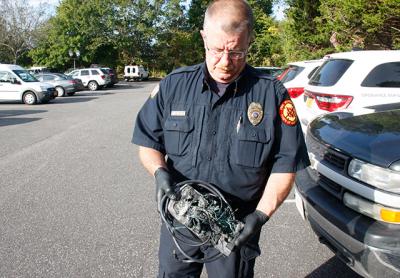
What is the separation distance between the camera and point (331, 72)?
19.9 ft

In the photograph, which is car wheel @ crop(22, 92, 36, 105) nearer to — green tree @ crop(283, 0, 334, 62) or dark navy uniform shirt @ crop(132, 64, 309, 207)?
green tree @ crop(283, 0, 334, 62)

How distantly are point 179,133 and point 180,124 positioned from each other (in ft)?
0.15

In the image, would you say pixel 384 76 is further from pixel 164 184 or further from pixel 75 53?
pixel 75 53

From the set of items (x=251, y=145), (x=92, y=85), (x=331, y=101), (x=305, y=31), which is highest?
(x=305, y=31)

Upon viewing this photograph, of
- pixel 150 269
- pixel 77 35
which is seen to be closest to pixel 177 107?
pixel 150 269

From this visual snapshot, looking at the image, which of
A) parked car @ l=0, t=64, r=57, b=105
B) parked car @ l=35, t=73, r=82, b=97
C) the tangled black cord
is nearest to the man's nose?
the tangled black cord

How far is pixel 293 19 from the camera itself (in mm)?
22938

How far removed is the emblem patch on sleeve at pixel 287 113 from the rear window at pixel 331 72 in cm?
421

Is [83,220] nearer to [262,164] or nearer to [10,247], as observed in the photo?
[10,247]

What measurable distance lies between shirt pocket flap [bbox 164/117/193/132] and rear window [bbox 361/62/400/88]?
4.33 meters

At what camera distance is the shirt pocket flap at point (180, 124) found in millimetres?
2005

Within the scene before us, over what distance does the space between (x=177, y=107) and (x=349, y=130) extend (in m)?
1.79

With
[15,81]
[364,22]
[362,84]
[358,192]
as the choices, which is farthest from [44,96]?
[358,192]

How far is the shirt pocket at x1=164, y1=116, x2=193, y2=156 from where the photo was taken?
2008mm
